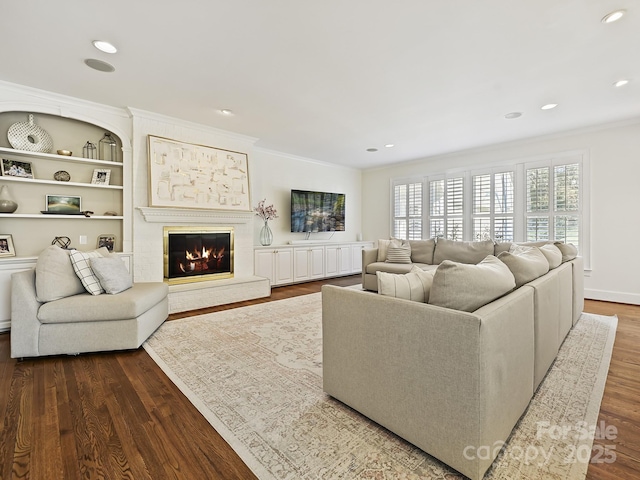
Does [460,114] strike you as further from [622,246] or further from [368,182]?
[368,182]

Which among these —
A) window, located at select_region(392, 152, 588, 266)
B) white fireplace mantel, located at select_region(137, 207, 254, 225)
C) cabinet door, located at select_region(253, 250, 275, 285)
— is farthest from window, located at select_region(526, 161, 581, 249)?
white fireplace mantel, located at select_region(137, 207, 254, 225)

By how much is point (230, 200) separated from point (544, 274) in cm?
407

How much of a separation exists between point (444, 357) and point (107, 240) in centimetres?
428

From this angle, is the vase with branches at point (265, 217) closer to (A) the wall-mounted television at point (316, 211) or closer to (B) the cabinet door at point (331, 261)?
(A) the wall-mounted television at point (316, 211)

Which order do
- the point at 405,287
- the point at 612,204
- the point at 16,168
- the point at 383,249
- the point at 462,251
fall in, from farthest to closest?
the point at 383,249 → the point at 462,251 → the point at 612,204 → the point at 16,168 → the point at 405,287

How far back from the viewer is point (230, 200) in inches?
185

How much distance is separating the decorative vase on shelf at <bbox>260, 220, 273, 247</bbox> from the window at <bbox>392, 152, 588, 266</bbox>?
3098 millimetres

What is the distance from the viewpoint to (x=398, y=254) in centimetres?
515

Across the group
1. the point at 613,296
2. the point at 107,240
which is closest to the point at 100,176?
the point at 107,240

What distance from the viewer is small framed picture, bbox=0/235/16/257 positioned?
129 inches

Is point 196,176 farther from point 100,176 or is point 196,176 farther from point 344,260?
point 344,260

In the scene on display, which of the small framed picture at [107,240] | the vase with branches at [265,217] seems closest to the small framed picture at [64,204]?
the small framed picture at [107,240]

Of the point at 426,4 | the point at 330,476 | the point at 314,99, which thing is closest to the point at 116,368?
the point at 330,476

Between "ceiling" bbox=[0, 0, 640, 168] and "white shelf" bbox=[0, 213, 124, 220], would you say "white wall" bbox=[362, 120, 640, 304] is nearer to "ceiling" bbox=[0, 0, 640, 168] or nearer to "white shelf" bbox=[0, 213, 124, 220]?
"ceiling" bbox=[0, 0, 640, 168]
